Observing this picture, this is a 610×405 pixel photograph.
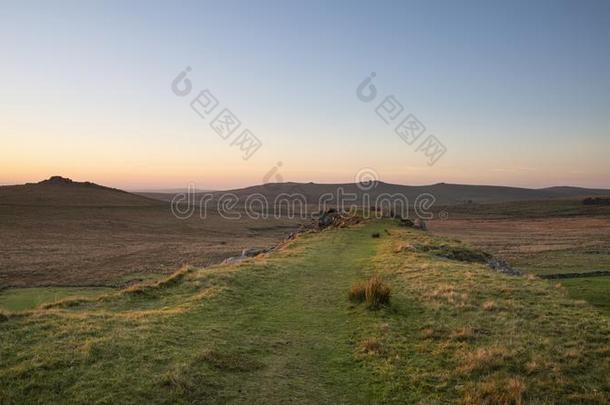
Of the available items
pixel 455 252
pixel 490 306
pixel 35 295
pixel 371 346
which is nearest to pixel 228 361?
pixel 371 346

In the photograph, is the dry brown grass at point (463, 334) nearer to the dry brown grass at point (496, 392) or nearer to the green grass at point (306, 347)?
the green grass at point (306, 347)

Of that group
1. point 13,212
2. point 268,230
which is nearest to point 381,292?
point 268,230

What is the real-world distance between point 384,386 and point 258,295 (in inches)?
275

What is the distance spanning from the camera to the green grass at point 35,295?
18597 millimetres

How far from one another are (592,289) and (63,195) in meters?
95.2

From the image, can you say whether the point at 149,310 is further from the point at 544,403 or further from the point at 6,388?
the point at 544,403

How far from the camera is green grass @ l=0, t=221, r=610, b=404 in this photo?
7.34 m

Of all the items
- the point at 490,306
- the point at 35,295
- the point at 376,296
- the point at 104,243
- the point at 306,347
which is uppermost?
the point at 376,296

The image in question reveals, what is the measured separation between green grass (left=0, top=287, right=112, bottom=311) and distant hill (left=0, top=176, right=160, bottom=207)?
6315 cm

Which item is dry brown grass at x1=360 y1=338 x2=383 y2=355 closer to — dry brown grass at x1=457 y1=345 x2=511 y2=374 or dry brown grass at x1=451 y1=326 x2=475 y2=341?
dry brown grass at x1=457 y1=345 x2=511 y2=374

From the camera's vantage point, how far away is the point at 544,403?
23.1ft

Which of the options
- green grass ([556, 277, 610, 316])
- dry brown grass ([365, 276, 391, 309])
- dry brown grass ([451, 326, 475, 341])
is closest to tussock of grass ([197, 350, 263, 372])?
dry brown grass ([451, 326, 475, 341])

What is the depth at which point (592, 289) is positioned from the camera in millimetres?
22625

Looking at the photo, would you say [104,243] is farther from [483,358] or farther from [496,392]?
[496,392]
